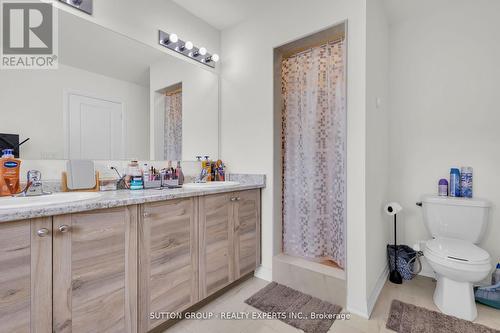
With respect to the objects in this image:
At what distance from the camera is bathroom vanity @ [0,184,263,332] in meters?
0.90

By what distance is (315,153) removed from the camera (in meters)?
1.99

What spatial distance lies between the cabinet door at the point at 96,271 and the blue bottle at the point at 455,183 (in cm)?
250

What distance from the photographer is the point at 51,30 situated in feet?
4.75

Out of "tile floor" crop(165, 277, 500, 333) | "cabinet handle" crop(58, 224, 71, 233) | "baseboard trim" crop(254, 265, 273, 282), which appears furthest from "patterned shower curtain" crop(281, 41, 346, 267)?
"cabinet handle" crop(58, 224, 71, 233)

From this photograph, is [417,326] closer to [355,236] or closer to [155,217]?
[355,236]

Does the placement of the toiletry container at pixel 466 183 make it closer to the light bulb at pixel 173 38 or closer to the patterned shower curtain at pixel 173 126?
the patterned shower curtain at pixel 173 126

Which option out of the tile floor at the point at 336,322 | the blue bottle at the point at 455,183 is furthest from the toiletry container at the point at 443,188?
the tile floor at the point at 336,322

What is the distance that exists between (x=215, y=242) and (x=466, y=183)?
216 cm

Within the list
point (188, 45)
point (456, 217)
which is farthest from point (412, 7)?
point (188, 45)

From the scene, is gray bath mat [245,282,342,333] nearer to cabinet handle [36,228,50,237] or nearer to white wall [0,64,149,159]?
cabinet handle [36,228,50,237]

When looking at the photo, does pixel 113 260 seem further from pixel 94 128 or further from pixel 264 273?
pixel 264 273

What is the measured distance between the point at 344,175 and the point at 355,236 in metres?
0.45

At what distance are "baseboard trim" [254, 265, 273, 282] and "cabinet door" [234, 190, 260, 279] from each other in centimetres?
8

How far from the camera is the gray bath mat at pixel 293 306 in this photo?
5.10 feet
